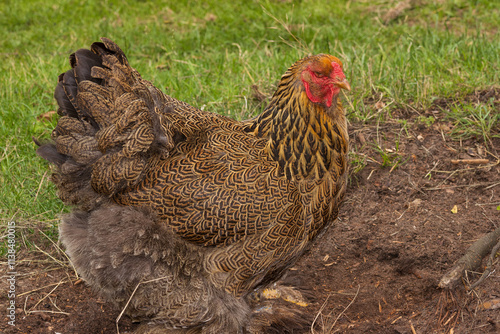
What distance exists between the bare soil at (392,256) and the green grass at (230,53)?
32cm

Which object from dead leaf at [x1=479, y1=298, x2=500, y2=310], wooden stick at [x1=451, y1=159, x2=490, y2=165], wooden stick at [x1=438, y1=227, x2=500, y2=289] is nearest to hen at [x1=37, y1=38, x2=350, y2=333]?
wooden stick at [x1=438, y1=227, x2=500, y2=289]

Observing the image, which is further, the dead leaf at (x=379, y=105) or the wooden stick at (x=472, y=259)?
the dead leaf at (x=379, y=105)

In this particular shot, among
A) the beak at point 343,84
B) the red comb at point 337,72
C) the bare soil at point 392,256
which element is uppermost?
the red comb at point 337,72

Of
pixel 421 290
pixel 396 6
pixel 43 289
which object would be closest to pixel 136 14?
pixel 396 6

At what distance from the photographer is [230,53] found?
269 inches

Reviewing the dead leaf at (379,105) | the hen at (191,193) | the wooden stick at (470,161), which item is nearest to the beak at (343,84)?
the hen at (191,193)

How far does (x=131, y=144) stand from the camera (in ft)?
10.6

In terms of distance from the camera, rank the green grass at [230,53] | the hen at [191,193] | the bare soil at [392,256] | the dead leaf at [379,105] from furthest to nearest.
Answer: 1. the dead leaf at [379,105]
2. the green grass at [230,53]
3. the bare soil at [392,256]
4. the hen at [191,193]

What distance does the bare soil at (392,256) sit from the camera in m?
3.46

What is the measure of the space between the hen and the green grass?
1.16 meters

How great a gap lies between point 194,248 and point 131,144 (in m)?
0.77

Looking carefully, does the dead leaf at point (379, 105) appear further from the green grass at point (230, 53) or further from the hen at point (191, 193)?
the hen at point (191, 193)

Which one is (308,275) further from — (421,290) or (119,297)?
(119,297)

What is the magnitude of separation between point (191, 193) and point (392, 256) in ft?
5.87
